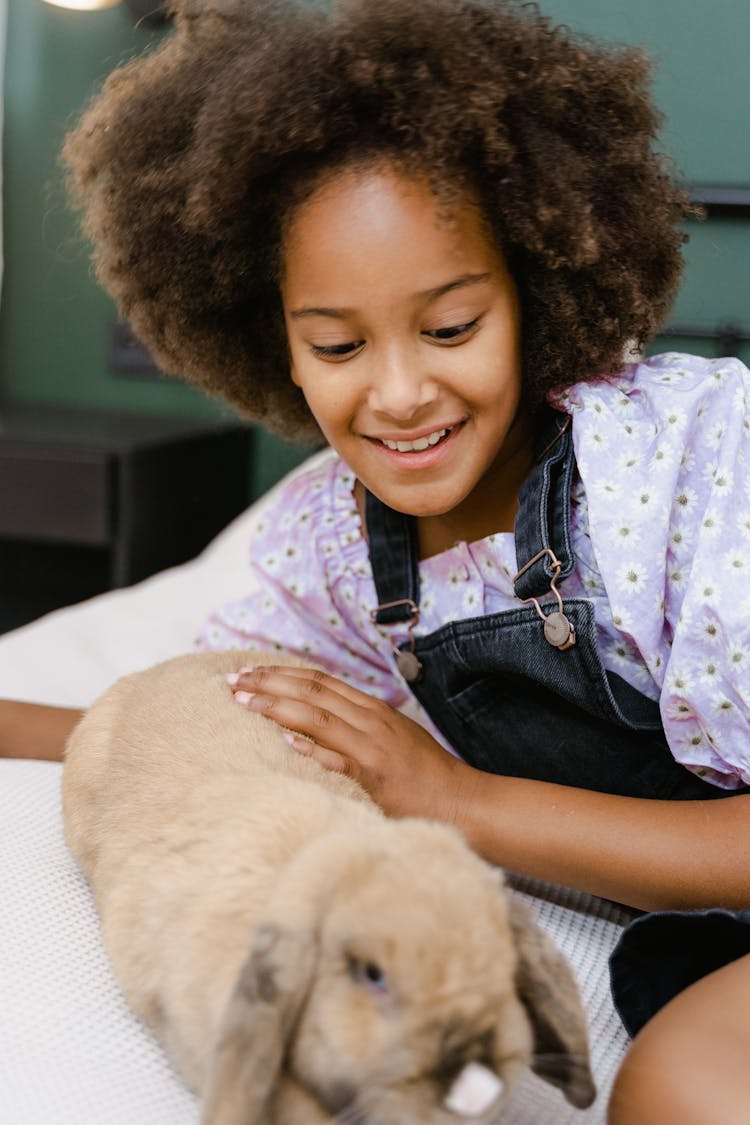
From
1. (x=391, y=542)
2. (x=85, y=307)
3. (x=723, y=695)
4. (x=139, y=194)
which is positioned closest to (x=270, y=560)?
(x=391, y=542)

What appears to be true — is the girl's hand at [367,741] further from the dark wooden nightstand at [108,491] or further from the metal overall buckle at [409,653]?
the dark wooden nightstand at [108,491]

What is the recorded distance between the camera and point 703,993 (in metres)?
0.65

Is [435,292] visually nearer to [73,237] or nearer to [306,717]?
[306,717]

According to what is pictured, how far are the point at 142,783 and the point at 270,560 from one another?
18.3 inches

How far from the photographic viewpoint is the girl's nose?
2.85ft

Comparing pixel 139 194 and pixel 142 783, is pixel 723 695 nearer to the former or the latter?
pixel 142 783

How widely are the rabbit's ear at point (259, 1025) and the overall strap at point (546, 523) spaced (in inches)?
18.1

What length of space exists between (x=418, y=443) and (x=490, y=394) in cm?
7

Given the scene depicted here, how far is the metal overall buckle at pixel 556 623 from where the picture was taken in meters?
0.88

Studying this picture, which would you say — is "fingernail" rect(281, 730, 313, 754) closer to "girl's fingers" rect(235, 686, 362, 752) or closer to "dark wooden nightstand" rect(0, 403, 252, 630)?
"girl's fingers" rect(235, 686, 362, 752)

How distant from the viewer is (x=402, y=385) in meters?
0.87

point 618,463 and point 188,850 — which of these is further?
point 618,463

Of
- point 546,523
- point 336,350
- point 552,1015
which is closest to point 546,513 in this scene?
point 546,523

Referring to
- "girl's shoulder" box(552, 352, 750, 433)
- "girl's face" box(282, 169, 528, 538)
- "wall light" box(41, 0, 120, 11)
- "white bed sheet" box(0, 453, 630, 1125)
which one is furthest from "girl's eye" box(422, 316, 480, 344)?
"wall light" box(41, 0, 120, 11)
